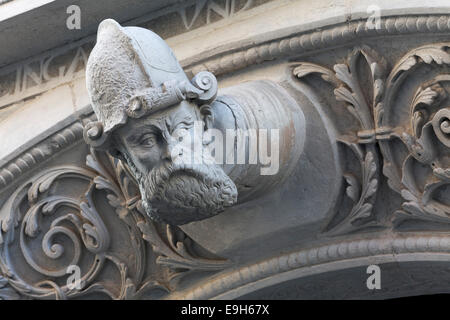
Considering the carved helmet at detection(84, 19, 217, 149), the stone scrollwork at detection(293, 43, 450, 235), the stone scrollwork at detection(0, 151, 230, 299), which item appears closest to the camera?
the carved helmet at detection(84, 19, 217, 149)

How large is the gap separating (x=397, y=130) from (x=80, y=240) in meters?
0.74

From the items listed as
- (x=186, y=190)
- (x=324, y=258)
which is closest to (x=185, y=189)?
(x=186, y=190)

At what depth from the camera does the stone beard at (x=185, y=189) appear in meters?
2.17

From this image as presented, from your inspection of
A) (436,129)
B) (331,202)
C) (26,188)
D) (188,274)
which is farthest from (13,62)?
(436,129)

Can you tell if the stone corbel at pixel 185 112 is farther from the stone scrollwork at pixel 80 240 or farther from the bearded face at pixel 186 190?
the stone scrollwork at pixel 80 240

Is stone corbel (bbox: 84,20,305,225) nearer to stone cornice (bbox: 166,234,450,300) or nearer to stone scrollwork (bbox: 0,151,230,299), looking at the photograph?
stone cornice (bbox: 166,234,450,300)

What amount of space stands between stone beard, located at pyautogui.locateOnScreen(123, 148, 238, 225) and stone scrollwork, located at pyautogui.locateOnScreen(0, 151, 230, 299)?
0.38 m

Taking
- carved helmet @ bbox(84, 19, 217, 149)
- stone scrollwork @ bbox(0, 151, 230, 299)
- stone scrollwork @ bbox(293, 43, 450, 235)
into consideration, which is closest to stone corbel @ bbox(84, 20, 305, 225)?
carved helmet @ bbox(84, 19, 217, 149)

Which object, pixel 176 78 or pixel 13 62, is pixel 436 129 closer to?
pixel 176 78

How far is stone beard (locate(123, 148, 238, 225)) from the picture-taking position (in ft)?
7.11

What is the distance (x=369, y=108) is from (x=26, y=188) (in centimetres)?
77

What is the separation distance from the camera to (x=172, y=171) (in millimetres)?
2162

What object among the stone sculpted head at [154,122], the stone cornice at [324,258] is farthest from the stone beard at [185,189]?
the stone cornice at [324,258]

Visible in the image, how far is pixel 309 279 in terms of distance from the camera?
2498mm
